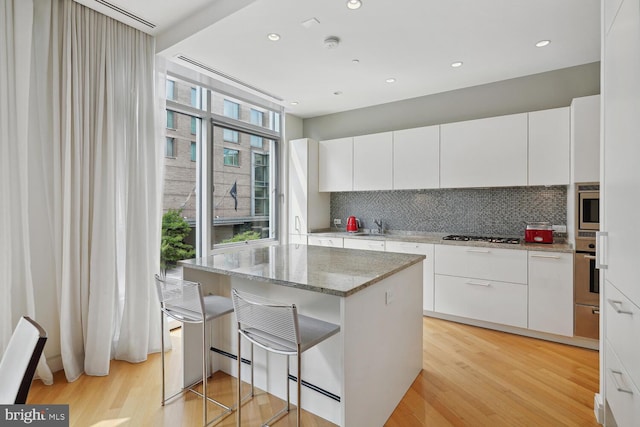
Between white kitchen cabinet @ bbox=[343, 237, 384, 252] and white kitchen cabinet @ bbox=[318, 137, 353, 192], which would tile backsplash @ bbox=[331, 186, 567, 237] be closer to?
white kitchen cabinet @ bbox=[318, 137, 353, 192]

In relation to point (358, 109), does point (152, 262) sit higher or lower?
lower

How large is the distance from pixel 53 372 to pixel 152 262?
103 centimetres

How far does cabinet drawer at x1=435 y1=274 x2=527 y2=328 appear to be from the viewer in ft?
10.0

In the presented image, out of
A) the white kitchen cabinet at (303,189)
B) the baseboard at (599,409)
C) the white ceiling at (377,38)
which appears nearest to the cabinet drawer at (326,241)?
the white kitchen cabinet at (303,189)

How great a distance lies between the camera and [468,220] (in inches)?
151

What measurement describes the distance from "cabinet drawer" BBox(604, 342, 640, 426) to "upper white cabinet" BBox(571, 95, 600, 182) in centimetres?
169

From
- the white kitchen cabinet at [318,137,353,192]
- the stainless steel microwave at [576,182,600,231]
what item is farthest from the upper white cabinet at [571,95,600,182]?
the white kitchen cabinet at [318,137,353,192]

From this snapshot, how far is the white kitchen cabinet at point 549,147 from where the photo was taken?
299cm

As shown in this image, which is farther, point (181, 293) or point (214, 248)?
point (214, 248)

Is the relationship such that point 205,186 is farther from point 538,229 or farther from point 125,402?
point 538,229

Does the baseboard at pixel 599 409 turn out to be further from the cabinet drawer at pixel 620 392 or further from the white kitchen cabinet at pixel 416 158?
the white kitchen cabinet at pixel 416 158

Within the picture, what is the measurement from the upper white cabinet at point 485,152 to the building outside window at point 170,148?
2981 millimetres

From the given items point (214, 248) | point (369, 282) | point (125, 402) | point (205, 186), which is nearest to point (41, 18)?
point (205, 186)

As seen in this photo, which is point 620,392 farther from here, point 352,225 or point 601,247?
point 352,225
